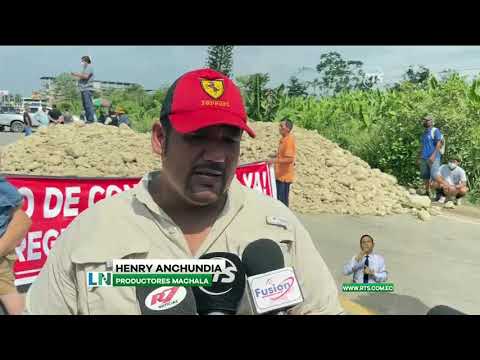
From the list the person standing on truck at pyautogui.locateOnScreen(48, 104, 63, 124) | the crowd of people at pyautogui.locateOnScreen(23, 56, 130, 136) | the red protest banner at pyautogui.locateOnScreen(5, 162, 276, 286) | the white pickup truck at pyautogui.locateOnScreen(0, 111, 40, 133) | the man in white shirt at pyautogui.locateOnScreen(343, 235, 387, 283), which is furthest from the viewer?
the white pickup truck at pyautogui.locateOnScreen(0, 111, 40, 133)

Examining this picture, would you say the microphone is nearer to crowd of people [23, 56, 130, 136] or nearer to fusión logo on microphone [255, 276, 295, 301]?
fusión logo on microphone [255, 276, 295, 301]

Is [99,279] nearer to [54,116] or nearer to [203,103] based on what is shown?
[203,103]

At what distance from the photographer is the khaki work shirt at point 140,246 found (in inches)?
51.8

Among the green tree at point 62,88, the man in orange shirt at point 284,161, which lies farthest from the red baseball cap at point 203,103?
the green tree at point 62,88

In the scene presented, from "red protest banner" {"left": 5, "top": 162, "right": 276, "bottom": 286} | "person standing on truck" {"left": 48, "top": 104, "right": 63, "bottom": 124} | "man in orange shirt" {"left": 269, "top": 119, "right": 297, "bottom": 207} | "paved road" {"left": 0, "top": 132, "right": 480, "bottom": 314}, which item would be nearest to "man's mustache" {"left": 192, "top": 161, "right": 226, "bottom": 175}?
"red protest banner" {"left": 5, "top": 162, "right": 276, "bottom": 286}

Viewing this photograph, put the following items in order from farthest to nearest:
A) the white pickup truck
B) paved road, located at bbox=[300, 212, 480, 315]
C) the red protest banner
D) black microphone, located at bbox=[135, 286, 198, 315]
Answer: the white pickup truck
paved road, located at bbox=[300, 212, 480, 315]
the red protest banner
black microphone, located at bbox=[135, 286, 198, 315]

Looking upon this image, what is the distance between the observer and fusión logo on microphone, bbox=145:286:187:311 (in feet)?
4.22

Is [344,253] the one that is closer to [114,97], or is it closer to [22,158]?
[22,158]

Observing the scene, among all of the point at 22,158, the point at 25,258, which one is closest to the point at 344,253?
the point at 25,258

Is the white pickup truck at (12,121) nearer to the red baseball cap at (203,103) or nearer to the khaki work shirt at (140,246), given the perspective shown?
the khaki work shirt at (140,246)

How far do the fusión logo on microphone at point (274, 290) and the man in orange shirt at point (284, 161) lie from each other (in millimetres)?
5814

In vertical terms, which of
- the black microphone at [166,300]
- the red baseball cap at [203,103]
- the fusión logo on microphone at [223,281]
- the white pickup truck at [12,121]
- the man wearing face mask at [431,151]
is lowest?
the white pickup truck at [12,121]

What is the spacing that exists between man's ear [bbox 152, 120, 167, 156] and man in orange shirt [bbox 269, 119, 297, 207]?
5.75 m
